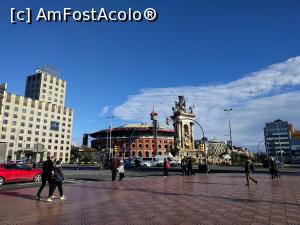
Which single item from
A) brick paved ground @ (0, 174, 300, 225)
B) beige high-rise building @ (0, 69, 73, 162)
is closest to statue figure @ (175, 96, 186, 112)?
beige high-rise building @ (0, 69, 73, 162)

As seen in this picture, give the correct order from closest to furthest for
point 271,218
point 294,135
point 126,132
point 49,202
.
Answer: point 271,218, point 49,202, point 126,132, point 294,135

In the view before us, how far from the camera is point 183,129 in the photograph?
65.8 metres

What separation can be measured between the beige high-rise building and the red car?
7125 centimetres

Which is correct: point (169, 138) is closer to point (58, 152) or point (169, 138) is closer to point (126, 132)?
point (126, 132)

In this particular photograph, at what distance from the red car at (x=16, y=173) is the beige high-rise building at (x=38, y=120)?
71.2m

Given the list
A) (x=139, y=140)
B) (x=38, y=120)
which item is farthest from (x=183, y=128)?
(x=38, y=120)

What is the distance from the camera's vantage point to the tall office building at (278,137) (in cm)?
14500

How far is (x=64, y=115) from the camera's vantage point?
381ft

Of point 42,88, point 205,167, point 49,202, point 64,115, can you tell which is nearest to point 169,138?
point 64,115

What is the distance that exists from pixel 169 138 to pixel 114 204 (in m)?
118

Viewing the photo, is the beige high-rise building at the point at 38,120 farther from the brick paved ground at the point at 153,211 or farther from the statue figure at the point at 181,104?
the brick paved ground at the point at 153,211

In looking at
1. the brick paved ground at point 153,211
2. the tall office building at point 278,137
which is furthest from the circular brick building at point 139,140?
the brick paved ground at point 153,211

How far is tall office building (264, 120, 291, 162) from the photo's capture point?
14500cm

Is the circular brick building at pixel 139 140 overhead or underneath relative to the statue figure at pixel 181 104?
underneath
